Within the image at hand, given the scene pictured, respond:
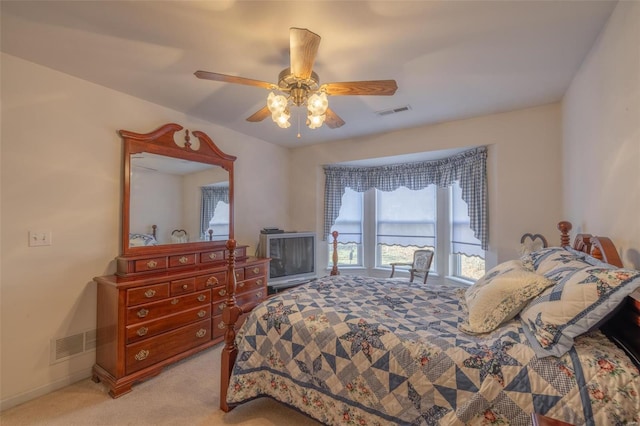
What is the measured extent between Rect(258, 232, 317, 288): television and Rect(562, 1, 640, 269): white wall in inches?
117

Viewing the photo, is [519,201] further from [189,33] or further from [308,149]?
[189,33]

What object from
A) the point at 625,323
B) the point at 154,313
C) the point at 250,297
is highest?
the point at 625,323

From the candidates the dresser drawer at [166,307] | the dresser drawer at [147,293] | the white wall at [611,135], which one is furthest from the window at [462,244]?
the dresser drawer at [147,293]

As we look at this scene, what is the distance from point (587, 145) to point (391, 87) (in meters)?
1.66

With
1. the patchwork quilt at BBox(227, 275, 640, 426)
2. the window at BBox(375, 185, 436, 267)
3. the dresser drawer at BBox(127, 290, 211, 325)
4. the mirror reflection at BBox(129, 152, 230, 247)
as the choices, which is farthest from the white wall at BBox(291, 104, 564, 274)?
the dresser drawer at BBox(127, 290, 211, 325)

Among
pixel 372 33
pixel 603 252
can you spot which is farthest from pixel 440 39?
pixel 603 252

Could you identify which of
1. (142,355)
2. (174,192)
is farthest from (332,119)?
(142,355)

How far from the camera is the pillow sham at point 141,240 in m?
2.67

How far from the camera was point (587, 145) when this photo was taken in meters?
2.16

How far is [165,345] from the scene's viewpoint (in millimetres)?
2471

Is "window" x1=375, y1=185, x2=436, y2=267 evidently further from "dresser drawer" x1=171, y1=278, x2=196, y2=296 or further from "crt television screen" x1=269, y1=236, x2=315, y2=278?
"dresser drawer" x1=171, y1=278, x2=196, y2=296

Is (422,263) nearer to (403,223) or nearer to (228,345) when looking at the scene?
(403,223)

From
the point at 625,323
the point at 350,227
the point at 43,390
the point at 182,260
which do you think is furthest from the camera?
the point at 350,227

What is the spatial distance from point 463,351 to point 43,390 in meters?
→ 3.02
